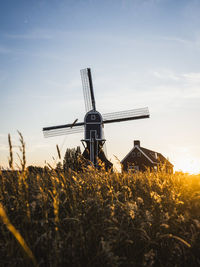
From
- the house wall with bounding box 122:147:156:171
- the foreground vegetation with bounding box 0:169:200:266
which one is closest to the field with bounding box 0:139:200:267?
the foreground vegetation with bounding box 0:169:200:266

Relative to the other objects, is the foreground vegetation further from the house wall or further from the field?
the house wall

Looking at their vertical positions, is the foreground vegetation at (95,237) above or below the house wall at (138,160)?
below

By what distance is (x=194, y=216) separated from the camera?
8.69ft

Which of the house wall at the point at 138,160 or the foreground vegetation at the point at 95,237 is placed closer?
the foreground vegetation at the point at 95,237

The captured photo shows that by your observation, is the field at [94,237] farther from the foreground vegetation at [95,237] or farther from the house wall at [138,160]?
the house wall at [138,160]

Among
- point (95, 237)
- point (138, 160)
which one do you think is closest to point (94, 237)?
point (95, 237)

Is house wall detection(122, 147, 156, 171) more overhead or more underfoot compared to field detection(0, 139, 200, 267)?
more overhead

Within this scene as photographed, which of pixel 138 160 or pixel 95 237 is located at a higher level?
pixel 138 160

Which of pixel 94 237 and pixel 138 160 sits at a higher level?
pixel 138 160

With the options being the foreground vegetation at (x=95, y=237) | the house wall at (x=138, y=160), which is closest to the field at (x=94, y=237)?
the foreground vegetation at (x=95, y=237)

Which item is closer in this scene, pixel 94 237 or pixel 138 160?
pixel 94 237

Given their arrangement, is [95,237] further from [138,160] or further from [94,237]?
[138,160]

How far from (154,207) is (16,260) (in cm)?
167

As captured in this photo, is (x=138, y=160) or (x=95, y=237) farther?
(x=138, y=160)
